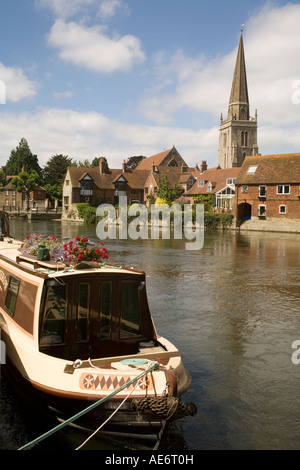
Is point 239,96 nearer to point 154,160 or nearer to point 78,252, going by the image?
point 154,160

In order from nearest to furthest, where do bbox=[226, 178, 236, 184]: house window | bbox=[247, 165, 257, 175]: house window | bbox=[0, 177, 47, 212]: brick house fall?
bbox=[247, 165, 257, 175]: house window < bbox=[226, 178, 236, 184]: house window < bbox=[0, 177, 47, 212]: brick house

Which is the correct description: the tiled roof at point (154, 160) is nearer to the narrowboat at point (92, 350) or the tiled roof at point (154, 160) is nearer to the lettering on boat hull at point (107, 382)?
the narrowboat at point (92, 350)

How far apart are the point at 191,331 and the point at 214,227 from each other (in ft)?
Answer: 140

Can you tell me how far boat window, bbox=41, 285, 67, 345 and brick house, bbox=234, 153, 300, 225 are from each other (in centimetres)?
4917

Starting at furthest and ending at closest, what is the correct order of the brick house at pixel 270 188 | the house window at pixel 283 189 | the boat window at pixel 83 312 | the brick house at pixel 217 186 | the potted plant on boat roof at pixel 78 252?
1. the brick house at pixel 217 186
2. the house window at pixel 283 189
3. the brick house at pixel 270 188
4. the potted plant on boat roof at pixel 78 252
5. the boat window at pixel 83 312

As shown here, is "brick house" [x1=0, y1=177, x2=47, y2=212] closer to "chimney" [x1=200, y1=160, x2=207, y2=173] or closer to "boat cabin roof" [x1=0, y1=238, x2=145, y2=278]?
"chimney" [x1=200, y1=160, x2=207, y2=173]

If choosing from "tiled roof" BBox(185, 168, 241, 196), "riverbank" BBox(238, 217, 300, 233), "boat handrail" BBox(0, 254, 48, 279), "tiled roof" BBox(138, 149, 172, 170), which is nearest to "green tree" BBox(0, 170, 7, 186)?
"tiled roof" BBox(138, 149, 172, 170)

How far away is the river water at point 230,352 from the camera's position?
7.15m

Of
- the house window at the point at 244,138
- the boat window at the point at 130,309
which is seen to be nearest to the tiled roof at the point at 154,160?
the house window at the point at 244,138

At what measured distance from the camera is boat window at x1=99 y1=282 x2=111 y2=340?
7.87m

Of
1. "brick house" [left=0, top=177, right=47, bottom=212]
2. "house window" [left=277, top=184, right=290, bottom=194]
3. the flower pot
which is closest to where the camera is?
the flower pot

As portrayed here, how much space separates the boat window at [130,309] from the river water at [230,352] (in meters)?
1.87

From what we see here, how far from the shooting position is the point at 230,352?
10750 mm

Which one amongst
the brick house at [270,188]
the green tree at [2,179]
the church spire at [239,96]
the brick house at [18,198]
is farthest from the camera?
the green tree at [2,179]
